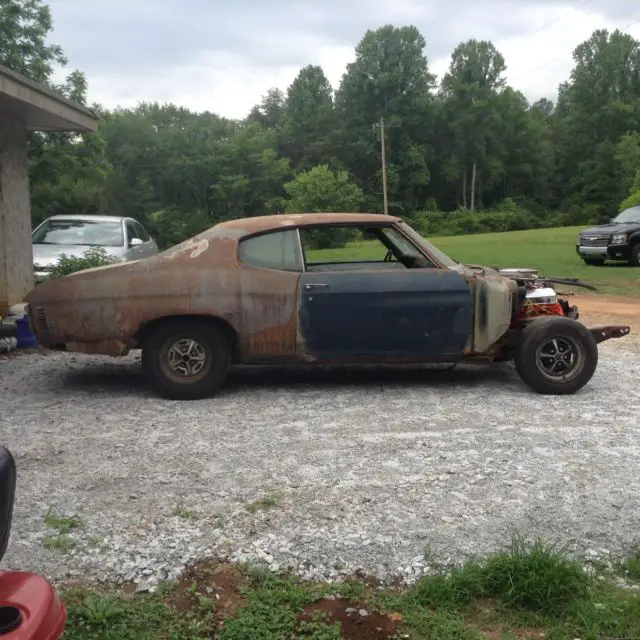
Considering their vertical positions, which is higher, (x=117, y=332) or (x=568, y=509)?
(x=117, y=332)

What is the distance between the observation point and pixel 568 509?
401 cm

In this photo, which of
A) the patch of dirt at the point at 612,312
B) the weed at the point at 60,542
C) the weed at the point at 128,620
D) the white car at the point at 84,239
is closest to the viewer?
the weed at the point at 128,620

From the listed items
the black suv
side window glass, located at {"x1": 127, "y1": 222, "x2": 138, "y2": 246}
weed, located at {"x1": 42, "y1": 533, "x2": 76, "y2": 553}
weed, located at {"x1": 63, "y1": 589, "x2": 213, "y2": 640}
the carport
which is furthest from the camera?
the black suv

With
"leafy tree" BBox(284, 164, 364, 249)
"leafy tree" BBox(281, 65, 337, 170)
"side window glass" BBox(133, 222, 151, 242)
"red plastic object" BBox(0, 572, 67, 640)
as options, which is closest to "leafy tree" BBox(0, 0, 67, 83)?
"side window glass" BBox(133, 222, 151, 242)

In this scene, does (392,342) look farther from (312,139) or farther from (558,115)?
(558,115)

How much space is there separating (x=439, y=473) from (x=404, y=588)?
1.32 m

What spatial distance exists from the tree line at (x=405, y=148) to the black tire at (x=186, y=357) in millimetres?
55298

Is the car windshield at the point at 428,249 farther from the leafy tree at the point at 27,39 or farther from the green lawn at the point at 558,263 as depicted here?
the leafy tree at the point at 27,39

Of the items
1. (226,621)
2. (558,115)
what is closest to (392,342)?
(226,621)

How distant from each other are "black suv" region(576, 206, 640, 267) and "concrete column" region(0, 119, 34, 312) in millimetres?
14466

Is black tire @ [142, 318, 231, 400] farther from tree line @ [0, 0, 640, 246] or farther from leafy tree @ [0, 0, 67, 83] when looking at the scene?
tree line @ [0, 0, 640, 246]

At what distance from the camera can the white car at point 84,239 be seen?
11.5 meters

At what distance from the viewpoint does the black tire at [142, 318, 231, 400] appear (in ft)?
20.6

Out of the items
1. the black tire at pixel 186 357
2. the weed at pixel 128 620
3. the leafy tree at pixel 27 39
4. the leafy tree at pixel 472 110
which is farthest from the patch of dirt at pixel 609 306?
the leafy tree at pixel 472 110
